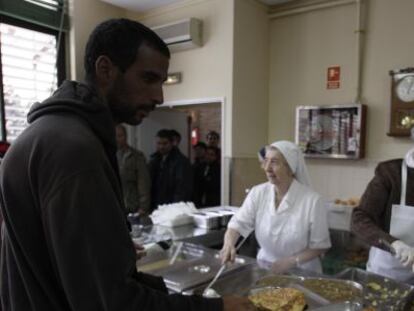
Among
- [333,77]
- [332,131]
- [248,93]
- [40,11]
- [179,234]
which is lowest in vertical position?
[179,234]

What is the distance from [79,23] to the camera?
3154mm

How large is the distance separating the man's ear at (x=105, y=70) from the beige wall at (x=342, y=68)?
2.52 meters

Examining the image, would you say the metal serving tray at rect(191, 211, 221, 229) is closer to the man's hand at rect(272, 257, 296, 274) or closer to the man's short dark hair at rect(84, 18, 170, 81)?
the man's hand at rect(272, 257, 296, 274)

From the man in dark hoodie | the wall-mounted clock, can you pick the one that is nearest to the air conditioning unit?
the wall-mounted clock

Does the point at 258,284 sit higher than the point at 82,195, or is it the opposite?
the point at 82,195

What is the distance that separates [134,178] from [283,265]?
172cm

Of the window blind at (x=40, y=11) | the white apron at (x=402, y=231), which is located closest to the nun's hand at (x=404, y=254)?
the white apron at (x=402, y=231)

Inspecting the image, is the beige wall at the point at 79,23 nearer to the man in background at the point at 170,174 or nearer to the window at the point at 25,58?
the window at the point at 25,58

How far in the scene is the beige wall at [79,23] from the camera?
3125mm

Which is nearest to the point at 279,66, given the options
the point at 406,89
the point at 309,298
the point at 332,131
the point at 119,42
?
the point at 332,131

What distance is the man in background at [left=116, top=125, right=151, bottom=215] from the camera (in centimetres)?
288

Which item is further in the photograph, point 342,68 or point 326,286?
point 342,68

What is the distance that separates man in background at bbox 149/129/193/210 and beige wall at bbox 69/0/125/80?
959 mm

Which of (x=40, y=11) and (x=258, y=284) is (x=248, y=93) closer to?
(x=40, y=11)
